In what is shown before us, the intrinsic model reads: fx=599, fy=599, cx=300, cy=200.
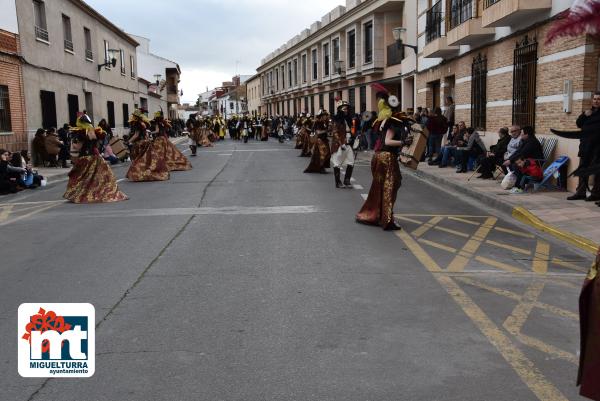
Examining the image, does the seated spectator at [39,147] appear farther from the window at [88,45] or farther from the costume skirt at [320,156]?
the costume skirt at [320,156]

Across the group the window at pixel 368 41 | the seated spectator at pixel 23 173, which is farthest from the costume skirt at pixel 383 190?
the window at pixel 368 41

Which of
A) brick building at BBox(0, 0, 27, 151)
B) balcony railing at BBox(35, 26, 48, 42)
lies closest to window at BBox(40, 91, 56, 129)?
balcony railing at BBox(35, 26, 48, 42)

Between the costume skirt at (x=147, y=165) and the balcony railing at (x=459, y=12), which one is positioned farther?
the balcony railing at (x=459, y=12)

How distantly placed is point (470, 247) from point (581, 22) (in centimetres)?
543

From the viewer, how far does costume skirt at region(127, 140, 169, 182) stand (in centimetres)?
1481

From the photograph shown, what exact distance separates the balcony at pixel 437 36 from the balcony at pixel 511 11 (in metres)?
4.19

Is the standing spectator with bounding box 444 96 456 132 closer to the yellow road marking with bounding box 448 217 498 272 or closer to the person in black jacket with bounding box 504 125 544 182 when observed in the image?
Result: the person in black jacket with bounding box 504 125 544 182

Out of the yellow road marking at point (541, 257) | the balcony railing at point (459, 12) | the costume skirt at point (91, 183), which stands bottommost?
the yellow road marking at point (541, 257)

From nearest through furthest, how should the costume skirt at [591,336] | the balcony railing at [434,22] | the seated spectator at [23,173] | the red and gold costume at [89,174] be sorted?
the costume skirt at [591,336]
the red and gold costume at [89,174]
the seated spectator at [23,173]
the balcony railing at [434,22]

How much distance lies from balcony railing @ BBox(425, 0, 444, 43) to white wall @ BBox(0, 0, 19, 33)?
45.0ft

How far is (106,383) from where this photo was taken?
3.51 meters

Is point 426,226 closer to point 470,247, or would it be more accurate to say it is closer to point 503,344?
point 470,247

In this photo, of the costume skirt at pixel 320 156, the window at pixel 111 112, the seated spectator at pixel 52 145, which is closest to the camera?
the costume skirt at pixel 320 156

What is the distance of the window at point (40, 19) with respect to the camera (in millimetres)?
20812
